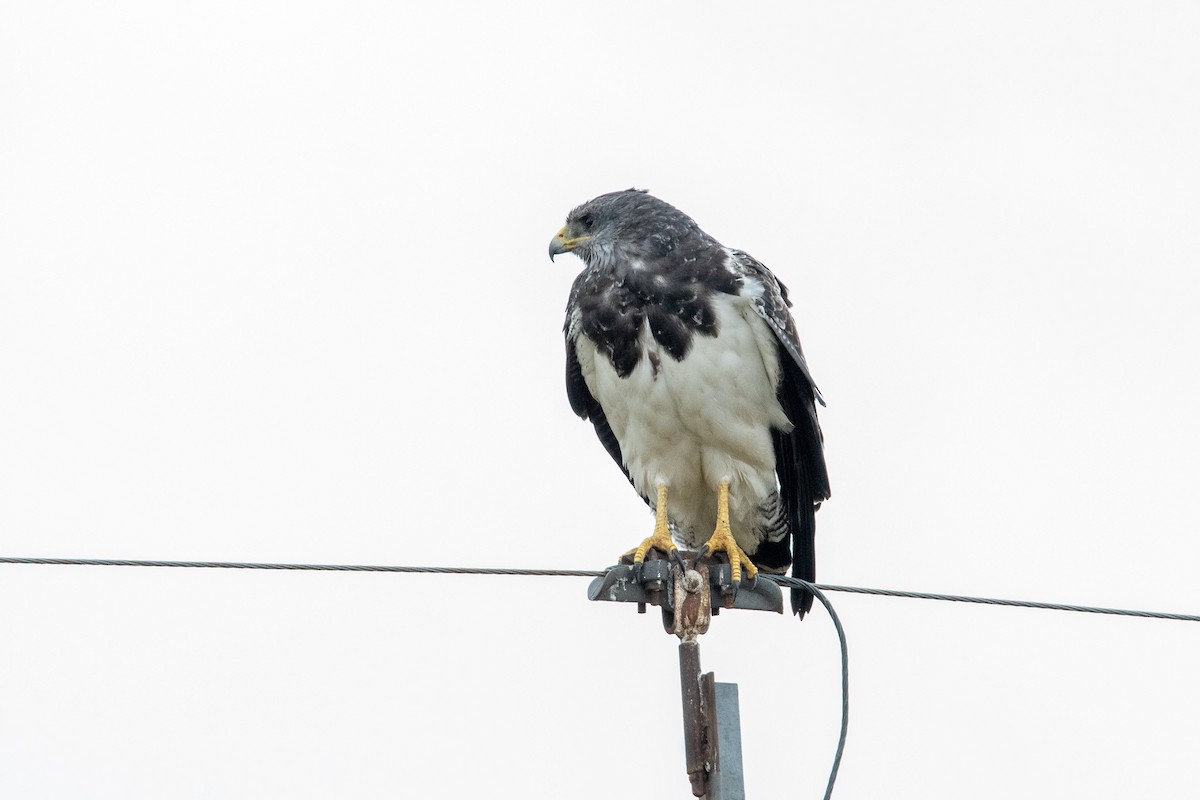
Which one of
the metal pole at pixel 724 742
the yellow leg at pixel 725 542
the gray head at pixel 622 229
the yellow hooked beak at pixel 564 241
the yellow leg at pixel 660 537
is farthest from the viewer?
the yellow hooked beak at pixel 564 241

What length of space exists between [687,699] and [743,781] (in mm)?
340

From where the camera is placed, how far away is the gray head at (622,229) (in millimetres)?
8336

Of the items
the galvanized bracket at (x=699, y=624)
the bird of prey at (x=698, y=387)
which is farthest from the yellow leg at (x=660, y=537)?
the galvanized bracket at (x=699, y=624)

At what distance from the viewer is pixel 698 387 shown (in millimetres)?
7957

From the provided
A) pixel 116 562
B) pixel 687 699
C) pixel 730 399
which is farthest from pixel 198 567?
pixel 730 399

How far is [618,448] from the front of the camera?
877 cm

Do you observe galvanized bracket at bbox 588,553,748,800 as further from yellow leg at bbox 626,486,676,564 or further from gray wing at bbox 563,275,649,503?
gray wing at bbox 563,275,649,503

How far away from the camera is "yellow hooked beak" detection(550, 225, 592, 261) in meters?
8.88

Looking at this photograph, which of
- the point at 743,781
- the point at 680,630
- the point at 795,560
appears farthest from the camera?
the point at 795,560

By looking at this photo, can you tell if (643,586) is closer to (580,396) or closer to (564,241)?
(580,396)

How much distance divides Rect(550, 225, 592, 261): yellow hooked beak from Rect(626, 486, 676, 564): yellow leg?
136cm

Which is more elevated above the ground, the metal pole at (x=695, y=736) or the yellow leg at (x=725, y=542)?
the yellow leg at (x=725, y=542)

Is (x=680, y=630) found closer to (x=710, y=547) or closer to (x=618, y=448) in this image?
(x=710, y=547)

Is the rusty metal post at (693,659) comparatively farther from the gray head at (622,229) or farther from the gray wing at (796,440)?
the gray head at (622,229)
